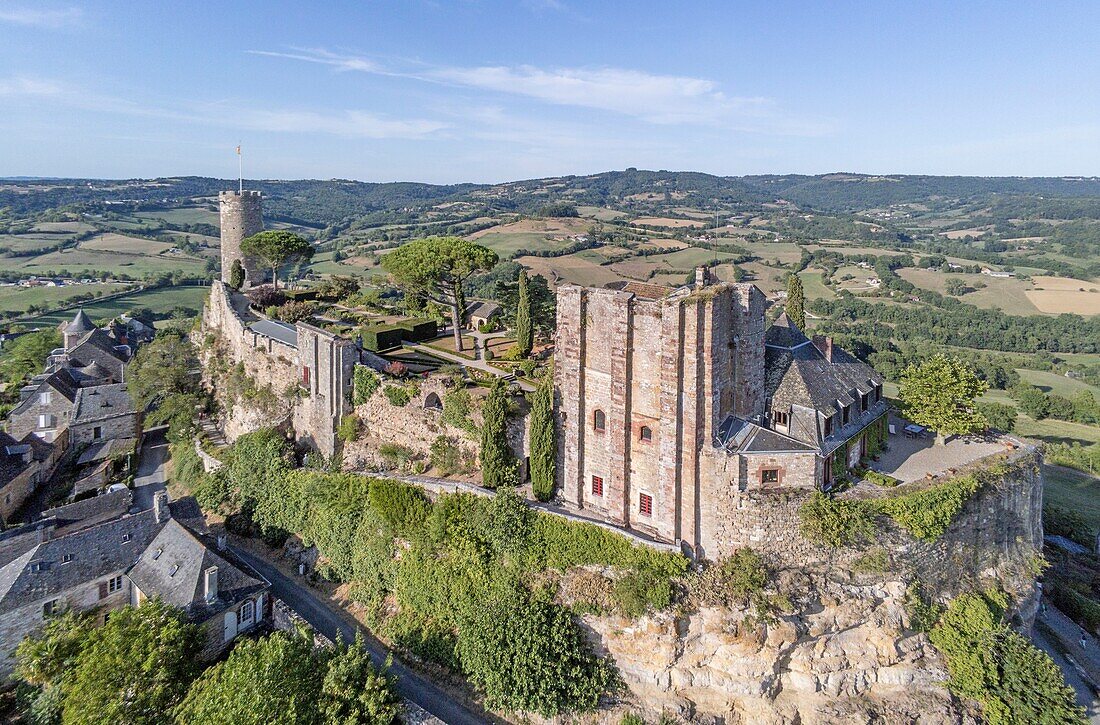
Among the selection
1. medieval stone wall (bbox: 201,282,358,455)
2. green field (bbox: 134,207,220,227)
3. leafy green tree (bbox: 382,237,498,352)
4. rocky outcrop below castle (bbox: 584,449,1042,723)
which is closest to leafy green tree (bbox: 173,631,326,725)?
rocky outcrop below castle (bbox: 584,449,1042,723)

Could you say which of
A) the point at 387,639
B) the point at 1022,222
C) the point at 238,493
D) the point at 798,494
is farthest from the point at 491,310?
the point at 1022,222

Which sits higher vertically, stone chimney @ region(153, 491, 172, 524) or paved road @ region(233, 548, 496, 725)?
stone chimney @ region(153, 491, 172, 524)

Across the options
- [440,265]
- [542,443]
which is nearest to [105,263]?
[440,265]

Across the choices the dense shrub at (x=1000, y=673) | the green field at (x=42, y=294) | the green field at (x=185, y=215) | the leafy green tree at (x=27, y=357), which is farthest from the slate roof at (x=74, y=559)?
the green field at (x=185, y=215)

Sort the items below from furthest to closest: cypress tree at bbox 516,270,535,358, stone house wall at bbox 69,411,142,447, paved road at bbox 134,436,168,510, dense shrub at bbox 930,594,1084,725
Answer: stone house wall at bbox 69,411,142,447
paved road at bbox 134,436,168,510
cypress tree at bbox 516,270,535,358
dense shrub at bbox 930,594,1084,725

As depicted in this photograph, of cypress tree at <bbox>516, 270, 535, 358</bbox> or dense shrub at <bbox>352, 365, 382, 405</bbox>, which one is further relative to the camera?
cypress tree at <bbox>516, 270, 535, 358</bbox>

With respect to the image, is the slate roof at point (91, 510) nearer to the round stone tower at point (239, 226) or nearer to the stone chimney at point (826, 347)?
the round stone tower at point (239, 226)

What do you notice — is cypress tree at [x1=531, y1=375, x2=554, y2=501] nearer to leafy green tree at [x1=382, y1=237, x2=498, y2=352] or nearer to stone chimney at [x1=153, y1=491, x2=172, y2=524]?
leafy green tree at [x1=382, y1=237, x2=498, y2=352]

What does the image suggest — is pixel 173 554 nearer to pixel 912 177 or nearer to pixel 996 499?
pixel 996 499
